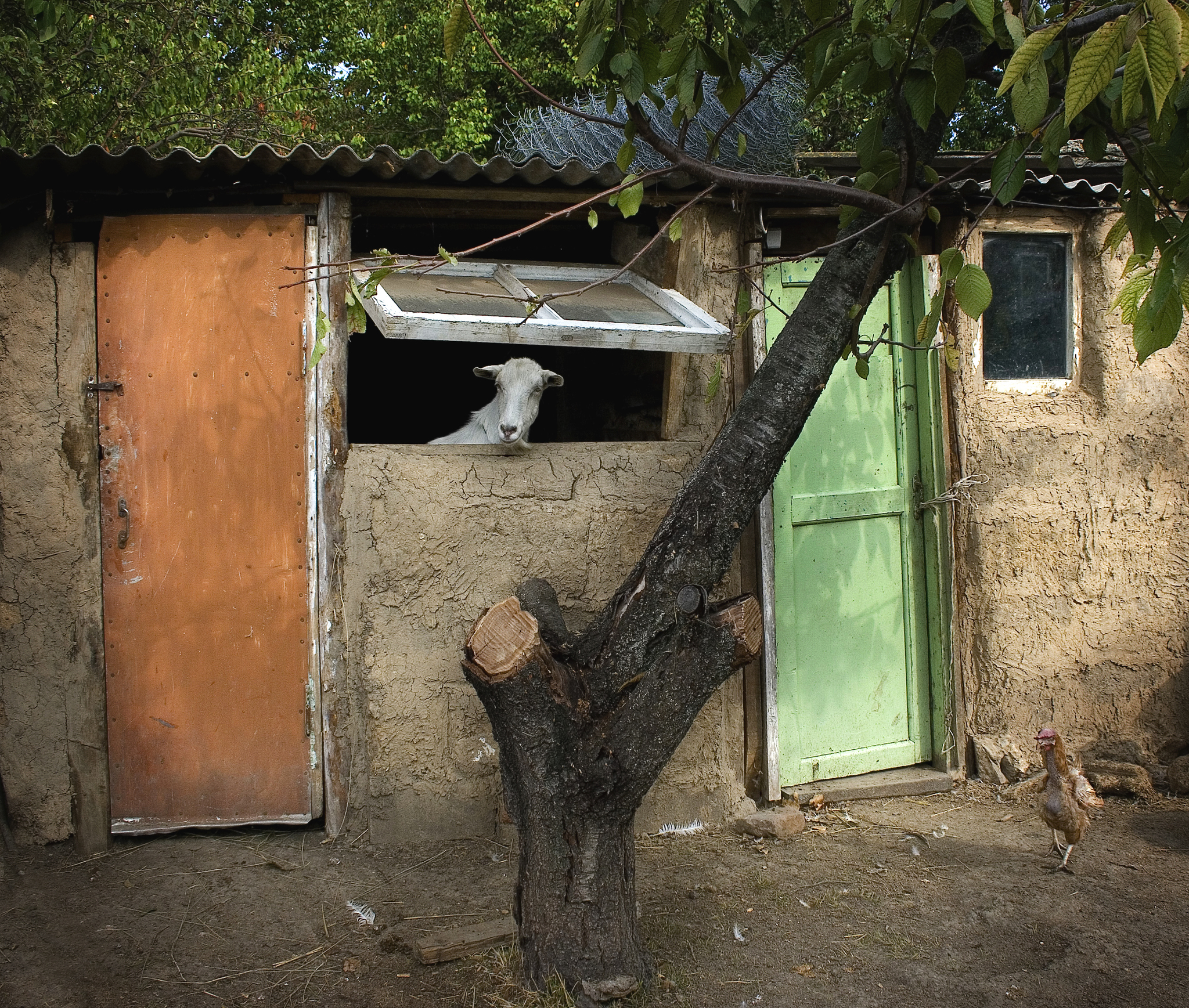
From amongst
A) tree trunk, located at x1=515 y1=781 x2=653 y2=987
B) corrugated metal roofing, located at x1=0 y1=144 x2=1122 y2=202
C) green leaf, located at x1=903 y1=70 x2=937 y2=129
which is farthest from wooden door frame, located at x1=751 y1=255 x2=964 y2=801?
green leaf, located at x1=903 y1=70 x2=937 y2=129

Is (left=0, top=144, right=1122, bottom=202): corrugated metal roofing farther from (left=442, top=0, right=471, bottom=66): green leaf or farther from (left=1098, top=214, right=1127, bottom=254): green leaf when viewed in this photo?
(left=1098, top=214, right=1127, bottom=254): green leaf

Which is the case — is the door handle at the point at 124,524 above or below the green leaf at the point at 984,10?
below

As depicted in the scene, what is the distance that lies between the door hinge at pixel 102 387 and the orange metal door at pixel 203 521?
2 centimetres

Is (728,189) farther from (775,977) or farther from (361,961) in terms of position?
(361,961)

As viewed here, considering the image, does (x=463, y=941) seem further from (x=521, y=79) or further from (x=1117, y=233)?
(x=1117, y=233)

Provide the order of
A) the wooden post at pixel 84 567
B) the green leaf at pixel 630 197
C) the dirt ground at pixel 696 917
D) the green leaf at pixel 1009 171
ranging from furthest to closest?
1. the wooden post at pixel 84 567
2. the dirt ground at pixel 696 917
3. the green leaf at pixel 630 197
4. the green leaf at pixel 1009 171

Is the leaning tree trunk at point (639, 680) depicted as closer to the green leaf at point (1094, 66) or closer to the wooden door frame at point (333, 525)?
the green leaf at point (1094, 66)

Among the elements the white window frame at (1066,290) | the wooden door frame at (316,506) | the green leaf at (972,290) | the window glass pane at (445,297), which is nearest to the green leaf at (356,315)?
the window glass pane at (445,297)

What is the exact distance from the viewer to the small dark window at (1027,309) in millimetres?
5258

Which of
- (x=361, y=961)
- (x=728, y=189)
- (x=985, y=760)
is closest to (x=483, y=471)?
(x=728, y=189)

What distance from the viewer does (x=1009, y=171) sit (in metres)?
2.32

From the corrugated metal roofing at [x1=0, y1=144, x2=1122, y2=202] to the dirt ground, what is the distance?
308 centimetres

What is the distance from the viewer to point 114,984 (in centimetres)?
338

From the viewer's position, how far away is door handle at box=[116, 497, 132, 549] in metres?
4.39
